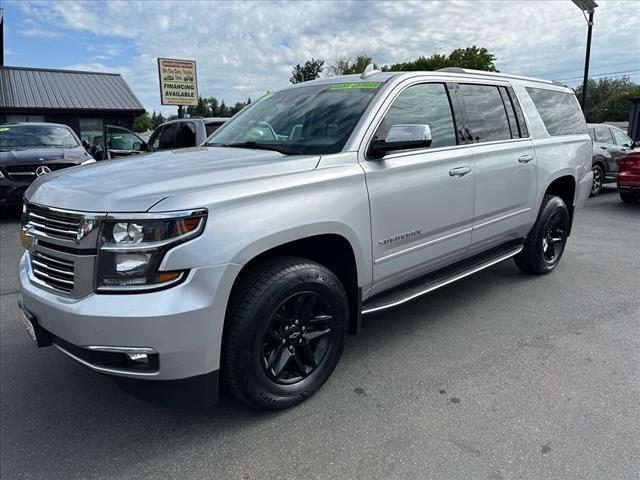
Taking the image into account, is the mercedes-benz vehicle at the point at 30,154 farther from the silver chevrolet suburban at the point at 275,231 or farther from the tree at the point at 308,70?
the tree at the point at 308,70

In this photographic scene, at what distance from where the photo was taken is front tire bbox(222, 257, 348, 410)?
7.95ft

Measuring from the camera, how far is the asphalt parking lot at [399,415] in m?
2.35

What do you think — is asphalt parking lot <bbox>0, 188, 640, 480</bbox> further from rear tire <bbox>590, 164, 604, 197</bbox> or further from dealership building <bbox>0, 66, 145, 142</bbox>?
dealership building <bbox>0, 66, 145, 142</bbox>

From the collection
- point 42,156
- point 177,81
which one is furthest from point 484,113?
point 177,81

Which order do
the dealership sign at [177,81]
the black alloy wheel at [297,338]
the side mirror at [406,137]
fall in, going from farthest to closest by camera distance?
the dealership sign at [177,81] → the side mirror at [406,137] → the black alloy wheel at [297,338]

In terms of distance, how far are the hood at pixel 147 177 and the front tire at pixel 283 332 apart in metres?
0.52

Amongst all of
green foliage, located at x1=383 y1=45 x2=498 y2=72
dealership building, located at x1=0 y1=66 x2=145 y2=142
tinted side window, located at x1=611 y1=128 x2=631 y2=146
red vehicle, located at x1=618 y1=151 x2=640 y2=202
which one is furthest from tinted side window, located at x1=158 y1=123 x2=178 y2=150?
green foliage, located at x1=383 y1=45 x2=498 y2=72

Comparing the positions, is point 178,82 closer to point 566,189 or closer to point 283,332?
point 566,189

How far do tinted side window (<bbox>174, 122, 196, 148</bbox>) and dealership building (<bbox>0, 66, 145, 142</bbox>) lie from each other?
14303 mm

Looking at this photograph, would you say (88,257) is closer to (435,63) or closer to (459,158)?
(459,158)

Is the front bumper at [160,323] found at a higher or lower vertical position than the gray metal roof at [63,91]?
lower

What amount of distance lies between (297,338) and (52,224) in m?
1.41

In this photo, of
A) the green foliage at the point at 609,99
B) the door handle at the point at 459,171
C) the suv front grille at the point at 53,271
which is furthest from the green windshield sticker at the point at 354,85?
the green foliage at the point at 609,99

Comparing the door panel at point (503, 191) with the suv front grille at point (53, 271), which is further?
the door panel at point (503, 191)
